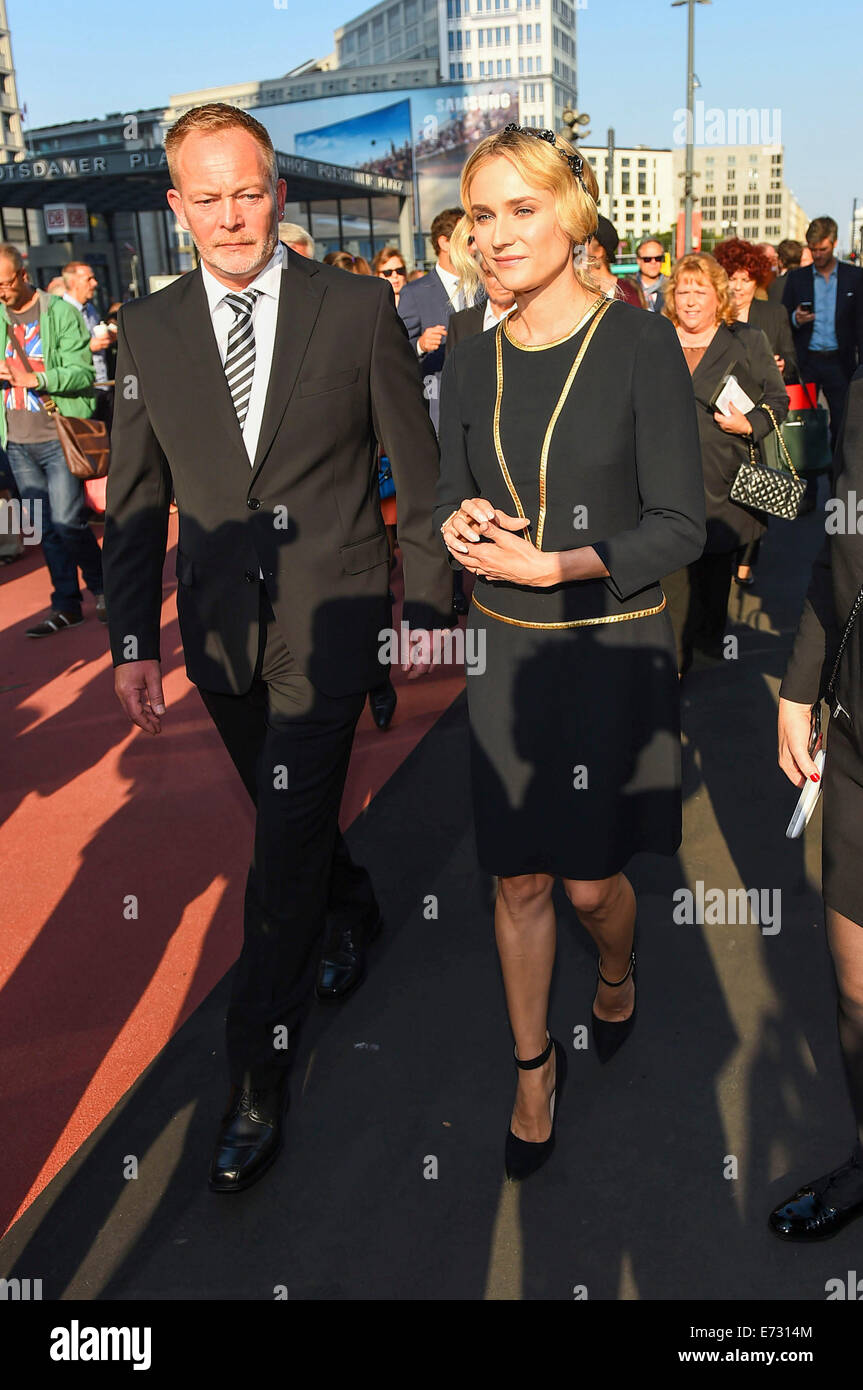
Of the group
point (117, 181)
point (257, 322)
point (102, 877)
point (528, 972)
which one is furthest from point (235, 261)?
point (117, 181)

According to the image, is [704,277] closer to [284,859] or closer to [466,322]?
[466,322]

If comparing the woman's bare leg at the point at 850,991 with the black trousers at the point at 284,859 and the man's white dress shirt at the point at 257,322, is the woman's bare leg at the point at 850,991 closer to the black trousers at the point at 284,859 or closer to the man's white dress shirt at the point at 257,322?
the black trousers at the point at 284,859

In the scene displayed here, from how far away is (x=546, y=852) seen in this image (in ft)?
8.46

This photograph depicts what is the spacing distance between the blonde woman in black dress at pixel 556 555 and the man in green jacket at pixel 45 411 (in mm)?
5612

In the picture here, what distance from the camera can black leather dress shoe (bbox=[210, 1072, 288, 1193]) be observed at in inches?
103

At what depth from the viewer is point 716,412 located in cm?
559

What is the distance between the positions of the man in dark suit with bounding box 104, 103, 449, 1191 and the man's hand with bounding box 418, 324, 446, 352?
164 inches

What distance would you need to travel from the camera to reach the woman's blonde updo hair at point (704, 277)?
546cm

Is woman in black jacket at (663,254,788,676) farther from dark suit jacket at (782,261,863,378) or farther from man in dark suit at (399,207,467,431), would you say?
dark suit jacket at (782,261,863,378)

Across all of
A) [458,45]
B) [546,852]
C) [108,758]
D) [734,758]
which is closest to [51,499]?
[108,758]

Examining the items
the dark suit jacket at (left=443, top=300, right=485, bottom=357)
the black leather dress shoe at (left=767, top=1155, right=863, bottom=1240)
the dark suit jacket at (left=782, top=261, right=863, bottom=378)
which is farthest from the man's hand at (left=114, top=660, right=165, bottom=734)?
the dark suit jacket at (left=782, top=261, right=863, bottom=378)

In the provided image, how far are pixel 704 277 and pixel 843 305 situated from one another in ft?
19.4
